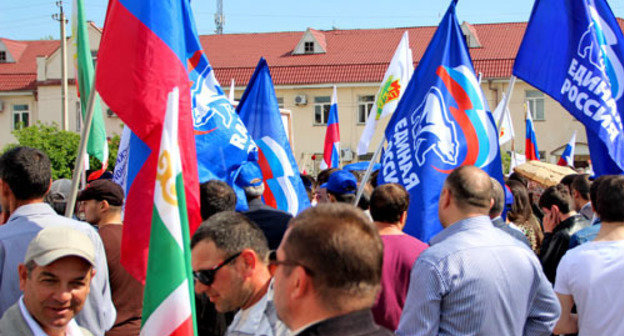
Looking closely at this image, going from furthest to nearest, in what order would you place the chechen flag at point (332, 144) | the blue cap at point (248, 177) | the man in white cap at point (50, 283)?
the chechen flag at point (332, 144)
the blue cap at point (248, 177)
the man in white cap at point (50, 283)

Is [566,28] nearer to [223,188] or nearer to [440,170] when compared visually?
[440,170]

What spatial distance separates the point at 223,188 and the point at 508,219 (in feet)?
9.33

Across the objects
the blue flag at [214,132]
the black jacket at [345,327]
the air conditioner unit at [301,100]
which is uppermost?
the air conditioner unit at [301,100]

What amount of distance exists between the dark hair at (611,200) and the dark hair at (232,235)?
202 cm

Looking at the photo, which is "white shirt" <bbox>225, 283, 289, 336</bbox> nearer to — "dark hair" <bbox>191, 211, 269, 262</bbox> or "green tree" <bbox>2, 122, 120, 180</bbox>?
"dark hair" <bbox>191, 211, 269, 262</bbox>

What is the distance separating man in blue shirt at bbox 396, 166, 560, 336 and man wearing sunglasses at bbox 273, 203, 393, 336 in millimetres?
1413

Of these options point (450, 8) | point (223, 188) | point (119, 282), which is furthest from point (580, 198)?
point (119, 282)

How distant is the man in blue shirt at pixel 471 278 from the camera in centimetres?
363

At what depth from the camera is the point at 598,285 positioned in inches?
162

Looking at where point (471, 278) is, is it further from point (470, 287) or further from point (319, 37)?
point (319, 37)

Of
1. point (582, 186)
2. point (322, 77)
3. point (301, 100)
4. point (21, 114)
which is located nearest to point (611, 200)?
point (582, 186)

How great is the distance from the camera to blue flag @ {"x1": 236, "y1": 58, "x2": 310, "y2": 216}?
7.48 meters

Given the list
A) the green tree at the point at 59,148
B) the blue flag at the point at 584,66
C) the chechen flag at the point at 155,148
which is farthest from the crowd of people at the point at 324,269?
the green tree at the point at 59,148

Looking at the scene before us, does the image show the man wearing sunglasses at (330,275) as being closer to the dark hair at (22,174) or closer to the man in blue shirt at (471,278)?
the man in blue shirt at (471,278)
